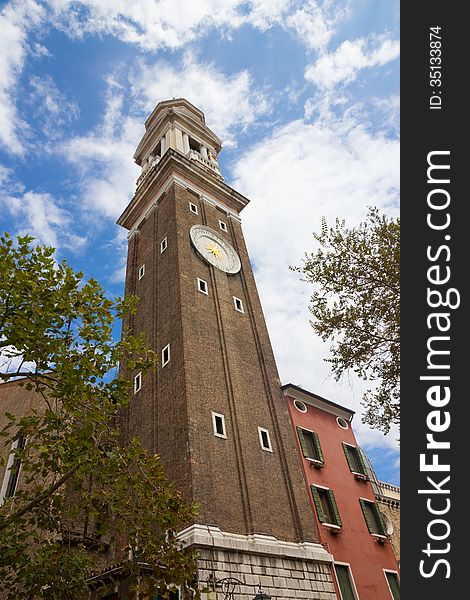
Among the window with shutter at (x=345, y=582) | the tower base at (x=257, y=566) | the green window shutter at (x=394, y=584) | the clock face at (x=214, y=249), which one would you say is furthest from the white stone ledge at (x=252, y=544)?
the clock face at (x=214, y=249)

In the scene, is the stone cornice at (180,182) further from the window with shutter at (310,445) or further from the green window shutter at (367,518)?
the green window shutter at (367,518)

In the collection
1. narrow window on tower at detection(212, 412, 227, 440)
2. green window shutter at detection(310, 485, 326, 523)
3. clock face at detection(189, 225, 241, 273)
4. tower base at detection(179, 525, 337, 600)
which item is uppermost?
clock face at detection(189, 225, 241, 273)

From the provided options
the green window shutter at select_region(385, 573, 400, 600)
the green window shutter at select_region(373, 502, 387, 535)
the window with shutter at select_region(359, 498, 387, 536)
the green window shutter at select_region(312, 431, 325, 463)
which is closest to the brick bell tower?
the green window shutter at select_region(312, 431, 325, 463)

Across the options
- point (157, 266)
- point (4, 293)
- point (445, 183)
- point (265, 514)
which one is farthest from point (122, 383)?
point (157, 266)

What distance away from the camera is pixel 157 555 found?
32.3 feet

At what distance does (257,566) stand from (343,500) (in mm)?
6941

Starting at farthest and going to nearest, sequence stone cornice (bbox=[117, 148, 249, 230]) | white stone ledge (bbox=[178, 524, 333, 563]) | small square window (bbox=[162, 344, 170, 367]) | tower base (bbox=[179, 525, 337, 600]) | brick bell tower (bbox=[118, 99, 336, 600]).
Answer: stone cornice (bbox=[117, 148, 249, 230]) < small square window (bbox=[162, 344, 170, 367]) < brick bell tower (bbox=[118, 99, 336, 600]) < white stone ledge (bbox=[178, 524, 333, 563]) < tower base (bbox=[179, 525, 337, 600])

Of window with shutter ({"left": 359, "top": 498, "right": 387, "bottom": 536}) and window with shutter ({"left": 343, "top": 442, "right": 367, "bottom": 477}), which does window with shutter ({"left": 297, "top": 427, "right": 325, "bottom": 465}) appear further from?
window with shutter ({"left": 359, "top": 498, "right": 387, "bottom": 536})

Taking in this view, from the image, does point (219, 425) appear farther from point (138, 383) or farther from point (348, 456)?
point (348, 456)

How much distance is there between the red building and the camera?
1842 cm

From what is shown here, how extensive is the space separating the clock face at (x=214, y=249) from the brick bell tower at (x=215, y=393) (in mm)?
78

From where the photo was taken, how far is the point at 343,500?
20.6m

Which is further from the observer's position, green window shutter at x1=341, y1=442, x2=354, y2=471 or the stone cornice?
the stone cornice

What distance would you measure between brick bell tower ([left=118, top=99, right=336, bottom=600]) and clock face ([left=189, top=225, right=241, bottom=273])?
8 centimetres
